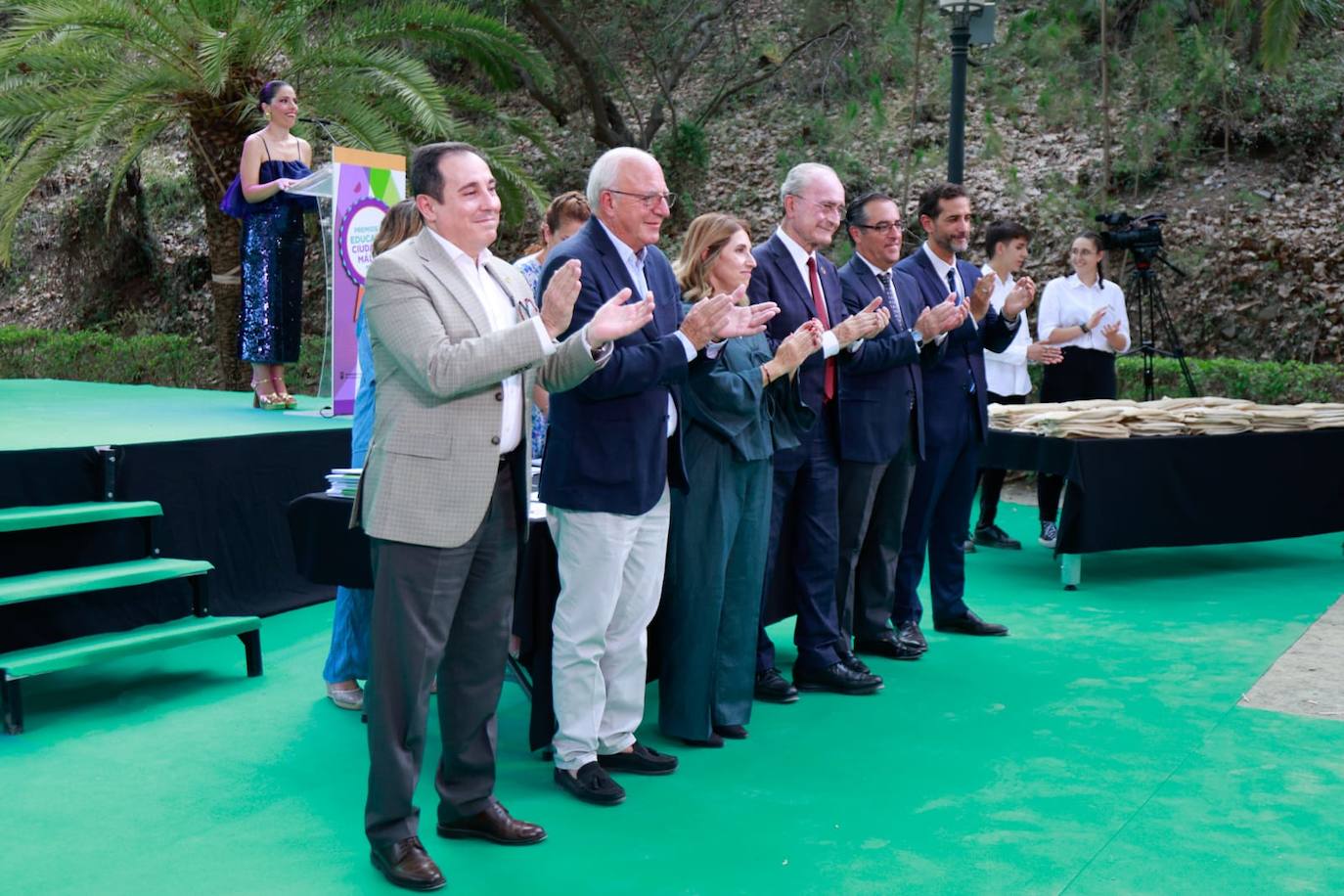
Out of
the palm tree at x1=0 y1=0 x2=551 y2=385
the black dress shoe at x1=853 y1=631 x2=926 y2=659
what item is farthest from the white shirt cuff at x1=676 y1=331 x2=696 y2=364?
the palm tree at x1=0 y1=0 x2=551 y2=385

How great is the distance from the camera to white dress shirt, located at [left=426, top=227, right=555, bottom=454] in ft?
10.8

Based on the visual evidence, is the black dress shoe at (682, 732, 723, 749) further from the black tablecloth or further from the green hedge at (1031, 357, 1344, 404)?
the green hedge at (1031, 357, 1344, 404)

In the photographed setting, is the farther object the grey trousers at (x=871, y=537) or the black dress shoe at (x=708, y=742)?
the grey trousers at (x=871, y=537)

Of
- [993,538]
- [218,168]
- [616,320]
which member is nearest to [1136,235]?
[993,538]

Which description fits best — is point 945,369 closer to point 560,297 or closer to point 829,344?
point 829,344

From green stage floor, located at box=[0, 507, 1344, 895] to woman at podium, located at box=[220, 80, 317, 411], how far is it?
221 centimetres

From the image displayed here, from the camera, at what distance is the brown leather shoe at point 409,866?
10.5ft

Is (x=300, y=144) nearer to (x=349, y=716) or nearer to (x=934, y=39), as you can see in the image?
(x=349, y=716)

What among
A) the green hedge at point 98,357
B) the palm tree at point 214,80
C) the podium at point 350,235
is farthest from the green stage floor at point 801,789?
the green hedge at point 98,357

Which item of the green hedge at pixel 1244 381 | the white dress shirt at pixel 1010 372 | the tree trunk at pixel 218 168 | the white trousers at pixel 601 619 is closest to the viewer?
the white trousers at pixel 601 619

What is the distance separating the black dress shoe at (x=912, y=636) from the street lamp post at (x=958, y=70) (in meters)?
4.28

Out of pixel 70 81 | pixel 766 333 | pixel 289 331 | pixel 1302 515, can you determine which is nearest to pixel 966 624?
pixel 766 333

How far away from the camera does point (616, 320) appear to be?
3.27 meters

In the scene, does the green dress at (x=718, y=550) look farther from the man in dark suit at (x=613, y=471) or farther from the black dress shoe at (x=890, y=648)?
the black dress shoe at (x=890, y=648)
